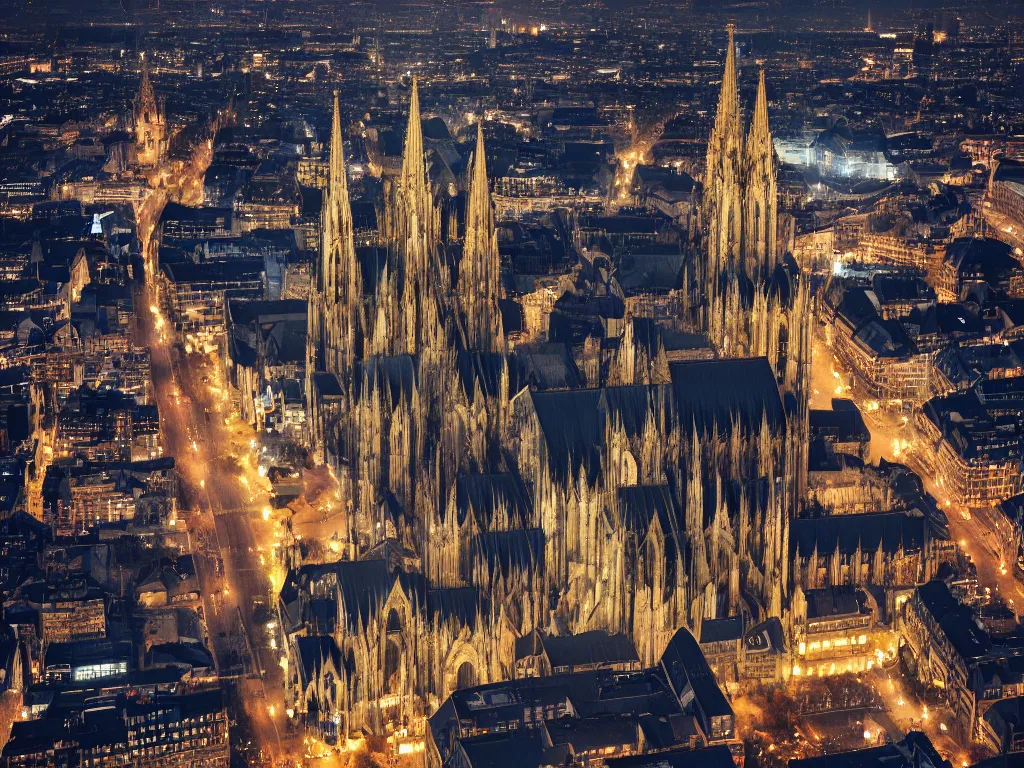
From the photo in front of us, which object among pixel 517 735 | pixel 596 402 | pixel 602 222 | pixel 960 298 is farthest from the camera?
pixel 602 222

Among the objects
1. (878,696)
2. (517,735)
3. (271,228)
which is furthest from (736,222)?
(271,228)

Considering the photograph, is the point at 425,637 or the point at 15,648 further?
the point at 15,648

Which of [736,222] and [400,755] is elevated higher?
[736,222]

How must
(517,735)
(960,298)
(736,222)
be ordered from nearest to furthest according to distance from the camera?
(517,735) < (736,222) < (960,298)

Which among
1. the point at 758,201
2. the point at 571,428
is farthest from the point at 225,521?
the point at 758,201

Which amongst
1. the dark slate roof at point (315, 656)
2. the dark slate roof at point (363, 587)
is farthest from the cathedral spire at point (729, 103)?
the dark slate roof at point (315, 656)

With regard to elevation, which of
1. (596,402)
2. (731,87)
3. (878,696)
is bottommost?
(878,696)

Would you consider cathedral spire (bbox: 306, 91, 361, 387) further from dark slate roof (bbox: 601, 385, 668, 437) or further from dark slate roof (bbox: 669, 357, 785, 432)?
dark slate roof (bbox: 669, 357, 785, 432)

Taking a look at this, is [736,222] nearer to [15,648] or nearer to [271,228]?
[15,648]
